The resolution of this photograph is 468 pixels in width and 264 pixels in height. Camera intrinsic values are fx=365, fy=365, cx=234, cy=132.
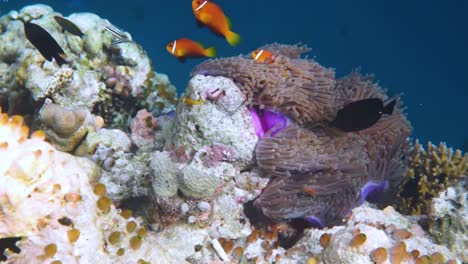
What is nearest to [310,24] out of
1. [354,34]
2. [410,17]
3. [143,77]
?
[354,34]

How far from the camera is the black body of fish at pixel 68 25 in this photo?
4.40 m

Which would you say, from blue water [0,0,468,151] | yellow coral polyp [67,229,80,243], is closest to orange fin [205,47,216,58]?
yellow coral polyp [67,229,80,243]

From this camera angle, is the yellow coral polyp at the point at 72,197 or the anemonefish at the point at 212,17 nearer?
the yellow coral polyp at the point at 72,197

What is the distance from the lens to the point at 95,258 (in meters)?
2.15

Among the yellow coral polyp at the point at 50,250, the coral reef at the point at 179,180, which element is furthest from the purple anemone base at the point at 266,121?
the yellow coral polyp at the point at 50,250

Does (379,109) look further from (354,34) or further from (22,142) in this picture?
(354,34)

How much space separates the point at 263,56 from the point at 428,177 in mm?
2464

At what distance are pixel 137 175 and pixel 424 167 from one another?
10.9 ft

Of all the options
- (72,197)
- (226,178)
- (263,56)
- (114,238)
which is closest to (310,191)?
(226,178)

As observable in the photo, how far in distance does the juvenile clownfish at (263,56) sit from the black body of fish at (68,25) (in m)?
2.29

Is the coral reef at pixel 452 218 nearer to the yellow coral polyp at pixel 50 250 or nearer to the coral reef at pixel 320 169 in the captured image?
the coral reef at pixel 320 169

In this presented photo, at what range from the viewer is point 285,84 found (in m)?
3.44

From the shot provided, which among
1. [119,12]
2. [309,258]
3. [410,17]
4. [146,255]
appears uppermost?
[410,17]

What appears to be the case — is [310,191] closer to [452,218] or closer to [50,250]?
[452,218]
